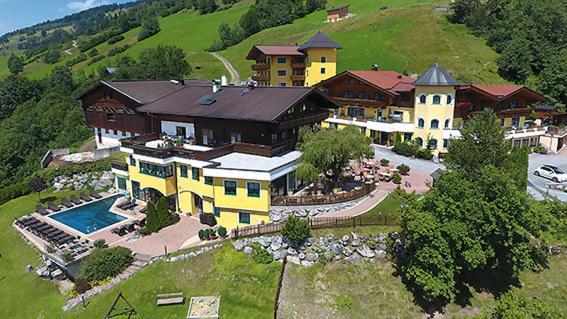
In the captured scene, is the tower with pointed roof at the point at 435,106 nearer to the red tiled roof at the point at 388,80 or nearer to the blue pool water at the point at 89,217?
the red tiled roof at the point at 388,80

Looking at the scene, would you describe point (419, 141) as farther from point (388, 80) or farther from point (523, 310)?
point (523, 310)

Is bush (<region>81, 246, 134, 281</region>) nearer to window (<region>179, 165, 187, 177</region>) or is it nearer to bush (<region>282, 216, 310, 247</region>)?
window (<region>179, 165, 187, 177</region>)

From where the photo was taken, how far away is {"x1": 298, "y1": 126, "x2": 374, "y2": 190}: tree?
1170 inches

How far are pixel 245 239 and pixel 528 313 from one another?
16612 mm

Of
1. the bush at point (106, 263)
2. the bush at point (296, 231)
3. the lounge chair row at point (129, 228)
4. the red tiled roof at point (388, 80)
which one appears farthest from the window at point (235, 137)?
the red tiled roof at point (388, 80)

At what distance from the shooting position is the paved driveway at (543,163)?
3306cm

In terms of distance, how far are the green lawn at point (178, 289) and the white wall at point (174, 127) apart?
15296mm

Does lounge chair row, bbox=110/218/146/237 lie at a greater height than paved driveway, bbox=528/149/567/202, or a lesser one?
lesser

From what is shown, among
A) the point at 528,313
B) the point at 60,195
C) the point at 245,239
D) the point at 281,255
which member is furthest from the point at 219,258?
the point at 60,195

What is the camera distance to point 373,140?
167 feet

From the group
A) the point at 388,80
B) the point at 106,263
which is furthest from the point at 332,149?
the point at 388,80

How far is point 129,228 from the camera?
32000mm

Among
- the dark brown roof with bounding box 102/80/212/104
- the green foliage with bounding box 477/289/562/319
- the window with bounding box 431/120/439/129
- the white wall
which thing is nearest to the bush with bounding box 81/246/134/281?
the white wall

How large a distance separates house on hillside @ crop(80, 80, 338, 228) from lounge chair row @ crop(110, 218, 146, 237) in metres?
3.17
